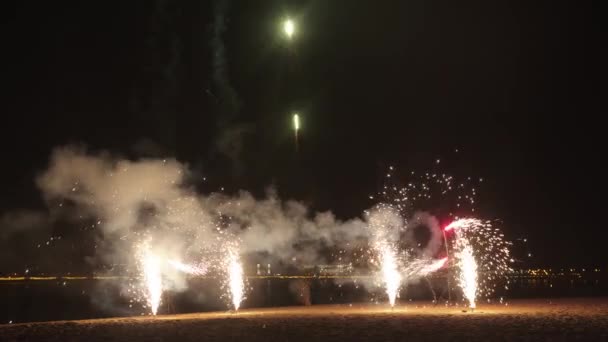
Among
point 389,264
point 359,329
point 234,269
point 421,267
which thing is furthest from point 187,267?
point 359,329

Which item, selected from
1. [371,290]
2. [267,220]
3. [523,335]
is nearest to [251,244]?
[267,220]

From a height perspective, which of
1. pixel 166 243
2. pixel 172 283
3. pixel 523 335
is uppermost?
pixel 166 243

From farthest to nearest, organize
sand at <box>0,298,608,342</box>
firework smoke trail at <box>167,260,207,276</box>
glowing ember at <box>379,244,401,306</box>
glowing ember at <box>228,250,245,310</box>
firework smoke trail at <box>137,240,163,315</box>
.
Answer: firework smoke trail at <box>167,260,207,276</box>, glowing ember at <box>379,244,401,306</box>, glowing ember at <box>228,250,245,310</box>, firework smoke trail at <box>137,240,163,315</box>, sand at <box>0,298,608,342</box>

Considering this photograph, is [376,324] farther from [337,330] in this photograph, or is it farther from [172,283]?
[172,283]

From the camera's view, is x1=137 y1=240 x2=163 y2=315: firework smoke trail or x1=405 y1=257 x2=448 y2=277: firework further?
x1=405 y1=257 x2=448 y2=277: firework

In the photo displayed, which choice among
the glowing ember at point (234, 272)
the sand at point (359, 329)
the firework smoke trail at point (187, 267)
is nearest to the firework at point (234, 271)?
the glowing ember at point (234, 272)

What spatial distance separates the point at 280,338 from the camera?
16.0 metres

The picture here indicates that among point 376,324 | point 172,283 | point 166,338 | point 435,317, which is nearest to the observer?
→ point 166,338

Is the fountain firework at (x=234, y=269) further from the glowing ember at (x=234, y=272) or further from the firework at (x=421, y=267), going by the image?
the firework at (x=421, y=267)

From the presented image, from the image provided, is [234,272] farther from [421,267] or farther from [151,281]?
[421,267]

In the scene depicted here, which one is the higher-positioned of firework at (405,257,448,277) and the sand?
firework at (405,257,448,277)

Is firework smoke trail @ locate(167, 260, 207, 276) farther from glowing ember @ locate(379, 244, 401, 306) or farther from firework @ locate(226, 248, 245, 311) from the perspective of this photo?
glowing ember @ locate(379, 244, 401, 306)

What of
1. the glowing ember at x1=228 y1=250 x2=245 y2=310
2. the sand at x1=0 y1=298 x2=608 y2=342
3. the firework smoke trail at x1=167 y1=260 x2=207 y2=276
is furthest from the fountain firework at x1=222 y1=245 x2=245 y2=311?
A: the sand at x1=0 y1=298 x2=608 y2=342

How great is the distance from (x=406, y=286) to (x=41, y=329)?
2769 cm
